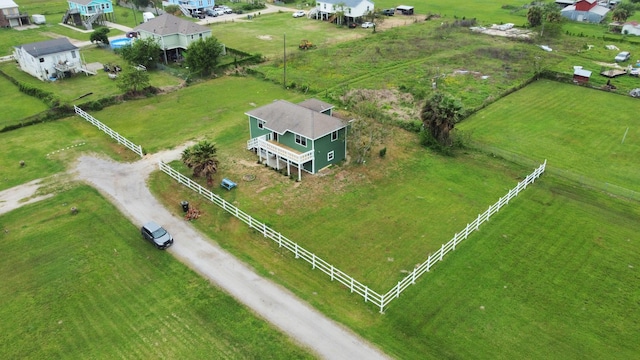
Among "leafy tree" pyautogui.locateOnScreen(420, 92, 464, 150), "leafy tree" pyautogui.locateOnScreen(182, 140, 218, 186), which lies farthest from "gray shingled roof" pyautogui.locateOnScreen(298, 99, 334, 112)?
"leafy tree" pyautogui.locateOnScreen(182, 140, 218, 186)

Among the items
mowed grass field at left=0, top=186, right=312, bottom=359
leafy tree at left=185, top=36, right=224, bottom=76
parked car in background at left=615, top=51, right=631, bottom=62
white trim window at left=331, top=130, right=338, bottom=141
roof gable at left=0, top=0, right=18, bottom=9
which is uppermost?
roof gable at left=0, top=0, right=18, bottom=9

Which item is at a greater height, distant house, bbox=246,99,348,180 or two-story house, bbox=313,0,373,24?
two-story house, bbox=313,0,373,24

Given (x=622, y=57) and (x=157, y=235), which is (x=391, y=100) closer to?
(x=157, y=235)

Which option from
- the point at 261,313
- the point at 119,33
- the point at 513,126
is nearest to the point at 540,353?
the point at 261,313

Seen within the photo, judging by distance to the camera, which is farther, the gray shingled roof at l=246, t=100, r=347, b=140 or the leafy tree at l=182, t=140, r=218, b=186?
the gray shingled roof at l=246, t=100, r=347, b=140

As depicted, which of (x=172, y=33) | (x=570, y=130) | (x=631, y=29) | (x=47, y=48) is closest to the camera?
(x=570, y=130)

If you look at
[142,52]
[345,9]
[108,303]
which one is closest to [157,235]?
[108,303]

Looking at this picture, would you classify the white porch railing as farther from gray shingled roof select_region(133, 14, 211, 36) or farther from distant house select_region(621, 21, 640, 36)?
distant house select_region(621, 21, 640, 36)
